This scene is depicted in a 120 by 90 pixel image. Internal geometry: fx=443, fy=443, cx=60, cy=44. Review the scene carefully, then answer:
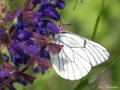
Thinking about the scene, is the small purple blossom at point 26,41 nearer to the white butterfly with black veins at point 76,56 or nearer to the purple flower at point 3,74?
the purple flower at point 3,74

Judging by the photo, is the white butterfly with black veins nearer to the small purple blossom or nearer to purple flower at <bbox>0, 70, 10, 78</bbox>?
the small purple blossom

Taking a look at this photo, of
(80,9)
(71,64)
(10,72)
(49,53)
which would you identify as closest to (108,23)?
(80,9)

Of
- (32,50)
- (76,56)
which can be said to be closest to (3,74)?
(32,50)

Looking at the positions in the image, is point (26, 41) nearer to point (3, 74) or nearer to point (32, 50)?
point (32, 50)

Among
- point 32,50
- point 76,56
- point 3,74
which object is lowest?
point 76,56

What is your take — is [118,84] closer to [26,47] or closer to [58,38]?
[58,38]

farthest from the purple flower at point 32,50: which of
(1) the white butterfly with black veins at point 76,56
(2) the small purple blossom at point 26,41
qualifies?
(1) the white butterfly with black veins at point 76,56

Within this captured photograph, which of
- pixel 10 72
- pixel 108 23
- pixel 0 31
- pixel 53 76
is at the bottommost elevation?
pixel 53 76

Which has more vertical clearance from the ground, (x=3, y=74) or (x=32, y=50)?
(x=32, y=50)
